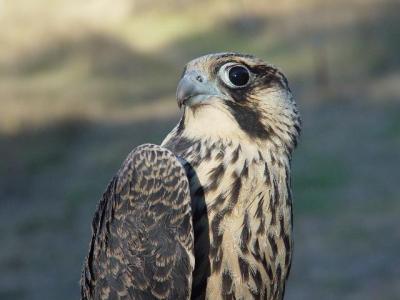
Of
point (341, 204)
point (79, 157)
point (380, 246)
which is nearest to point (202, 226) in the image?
point (380, 246)

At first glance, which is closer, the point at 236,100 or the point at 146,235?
the point at 146,235

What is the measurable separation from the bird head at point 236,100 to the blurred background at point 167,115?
6069 mm

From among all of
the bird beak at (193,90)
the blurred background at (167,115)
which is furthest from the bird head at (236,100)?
the blurred background at (167,115)

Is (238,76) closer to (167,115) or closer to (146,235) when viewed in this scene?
(146,235)

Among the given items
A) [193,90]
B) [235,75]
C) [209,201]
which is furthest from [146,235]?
[235,75]

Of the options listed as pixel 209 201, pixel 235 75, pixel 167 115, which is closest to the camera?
pixel 209 201

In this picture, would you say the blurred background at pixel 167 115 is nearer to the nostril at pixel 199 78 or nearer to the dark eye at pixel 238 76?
the dark eye at pixel 238 76

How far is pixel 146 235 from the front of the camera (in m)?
3.52

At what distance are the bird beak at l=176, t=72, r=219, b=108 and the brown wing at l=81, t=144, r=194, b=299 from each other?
22 cm

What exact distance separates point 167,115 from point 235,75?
38.6 feet

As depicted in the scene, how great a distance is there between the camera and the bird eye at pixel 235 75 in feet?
11.8

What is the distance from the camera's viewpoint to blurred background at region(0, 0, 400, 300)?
1059 cm

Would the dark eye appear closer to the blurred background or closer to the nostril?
the nostril

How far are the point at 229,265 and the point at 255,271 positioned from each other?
119mm
